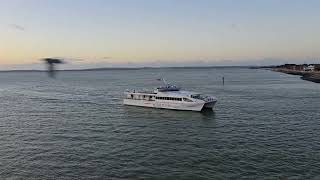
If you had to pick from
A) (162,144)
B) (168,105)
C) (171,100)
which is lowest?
(162,144)

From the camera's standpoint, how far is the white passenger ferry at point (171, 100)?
78812mm

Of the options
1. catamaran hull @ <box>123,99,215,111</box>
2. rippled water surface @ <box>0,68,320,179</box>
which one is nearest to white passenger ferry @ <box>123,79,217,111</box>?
catamaran hull @ <box>123,99,215,111</box>

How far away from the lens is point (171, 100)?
272 feet

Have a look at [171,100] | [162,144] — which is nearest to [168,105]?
[171,100]

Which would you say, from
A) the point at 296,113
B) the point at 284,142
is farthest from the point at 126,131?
the point at 296,113

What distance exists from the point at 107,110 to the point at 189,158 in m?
43.3

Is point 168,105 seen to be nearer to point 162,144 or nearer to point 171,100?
point 171,100

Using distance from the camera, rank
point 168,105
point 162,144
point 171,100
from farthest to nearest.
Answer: point 168,105 → point 171,100 → point 162,144

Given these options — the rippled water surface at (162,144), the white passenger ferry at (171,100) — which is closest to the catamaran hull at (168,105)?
the white passenger ferry at (171,100)

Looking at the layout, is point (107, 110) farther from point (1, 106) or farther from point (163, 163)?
point (163, 163)

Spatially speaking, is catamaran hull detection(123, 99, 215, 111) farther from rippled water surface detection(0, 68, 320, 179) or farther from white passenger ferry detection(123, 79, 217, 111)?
rippled water surface detection(0, 68, 320, 179)

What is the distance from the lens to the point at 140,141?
165 feet

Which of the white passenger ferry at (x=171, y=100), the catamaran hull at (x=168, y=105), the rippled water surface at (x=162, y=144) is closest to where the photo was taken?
the rippled water surface at (x=162, y=144)

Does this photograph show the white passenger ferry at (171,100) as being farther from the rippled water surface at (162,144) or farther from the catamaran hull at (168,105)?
the rippled water surface at (162,144)
